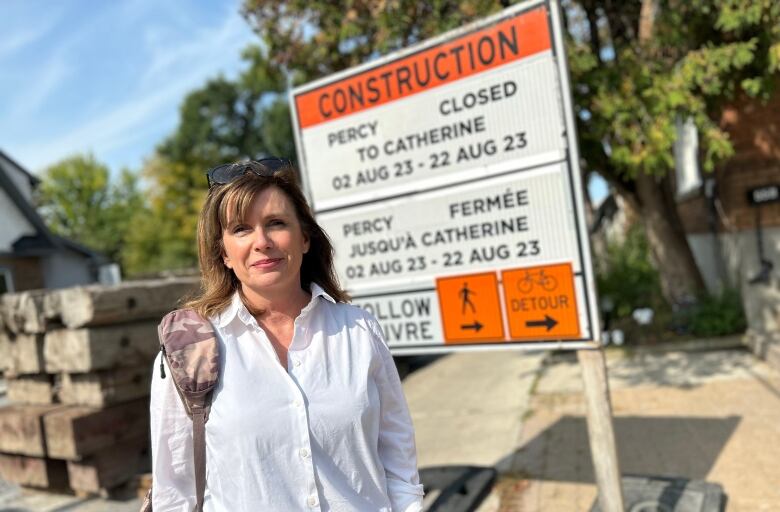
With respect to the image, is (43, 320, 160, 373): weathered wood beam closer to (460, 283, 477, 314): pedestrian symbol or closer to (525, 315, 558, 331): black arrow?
(460, 283, 477, 314): pedestrian symbol

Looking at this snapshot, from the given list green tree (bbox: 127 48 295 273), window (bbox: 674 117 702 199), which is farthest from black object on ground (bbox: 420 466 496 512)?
green tree (bbox: 127 48 295 273)

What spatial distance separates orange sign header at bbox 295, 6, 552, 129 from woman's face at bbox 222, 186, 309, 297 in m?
1.98

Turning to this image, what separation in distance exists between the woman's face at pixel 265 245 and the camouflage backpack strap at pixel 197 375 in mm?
220

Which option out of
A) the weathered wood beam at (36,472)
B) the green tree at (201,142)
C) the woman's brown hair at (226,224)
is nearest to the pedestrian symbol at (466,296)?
the woman's brown hair at (226,224)

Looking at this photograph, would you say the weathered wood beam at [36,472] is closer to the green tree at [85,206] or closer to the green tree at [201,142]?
the green tree at [201,142]

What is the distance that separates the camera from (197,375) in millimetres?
1683

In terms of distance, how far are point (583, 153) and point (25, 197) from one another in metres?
19.5

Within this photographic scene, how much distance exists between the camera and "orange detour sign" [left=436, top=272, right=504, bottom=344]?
3.59 meters

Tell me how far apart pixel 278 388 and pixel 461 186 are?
223 centimetres

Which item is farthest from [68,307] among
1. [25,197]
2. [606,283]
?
[25,197]

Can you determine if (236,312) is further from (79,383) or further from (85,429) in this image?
(79,383)

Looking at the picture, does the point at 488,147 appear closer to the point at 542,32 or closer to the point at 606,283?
the point at 542,32

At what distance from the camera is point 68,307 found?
501cm

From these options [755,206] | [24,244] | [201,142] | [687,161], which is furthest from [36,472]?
[201,142]
